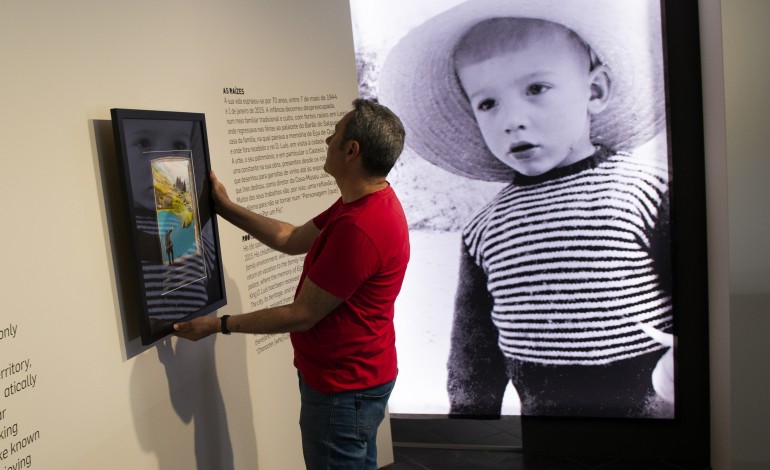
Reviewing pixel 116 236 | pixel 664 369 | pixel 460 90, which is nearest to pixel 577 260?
pixel 664 369

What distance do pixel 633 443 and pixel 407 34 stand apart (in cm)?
262

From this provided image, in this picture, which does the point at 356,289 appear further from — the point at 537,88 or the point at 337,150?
the point at 537,88

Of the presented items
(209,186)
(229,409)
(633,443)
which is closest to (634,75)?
(633,443)

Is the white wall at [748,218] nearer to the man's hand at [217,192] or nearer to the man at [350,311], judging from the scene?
the man at [350,311]

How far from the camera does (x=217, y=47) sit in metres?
2.96

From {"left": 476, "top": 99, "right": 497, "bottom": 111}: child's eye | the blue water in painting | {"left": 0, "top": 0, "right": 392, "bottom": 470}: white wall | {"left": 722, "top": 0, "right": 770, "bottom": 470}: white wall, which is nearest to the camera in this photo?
{"left": 0, "top": 0, "right": 392, "bottom": 470}: white wall

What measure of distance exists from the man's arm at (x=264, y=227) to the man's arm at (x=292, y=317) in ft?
1.60

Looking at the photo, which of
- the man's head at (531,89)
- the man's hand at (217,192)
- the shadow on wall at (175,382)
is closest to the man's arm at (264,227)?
the man's hand at (217,192)

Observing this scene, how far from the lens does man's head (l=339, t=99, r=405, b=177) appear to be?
261cm

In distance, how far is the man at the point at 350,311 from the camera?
8.18 feet

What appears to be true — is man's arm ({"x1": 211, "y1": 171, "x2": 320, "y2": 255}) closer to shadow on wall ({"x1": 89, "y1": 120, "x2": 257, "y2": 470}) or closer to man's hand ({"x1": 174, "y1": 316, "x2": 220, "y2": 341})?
shadow on wall ({"x1": 89, "y1": 120, "x2": 257, "y2": 470})

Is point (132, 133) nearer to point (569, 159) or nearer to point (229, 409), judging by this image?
point (229, 409)

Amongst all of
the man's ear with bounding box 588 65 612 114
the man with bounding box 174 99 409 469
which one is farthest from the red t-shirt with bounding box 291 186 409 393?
the man's ear with bounding box 588 65 612 114

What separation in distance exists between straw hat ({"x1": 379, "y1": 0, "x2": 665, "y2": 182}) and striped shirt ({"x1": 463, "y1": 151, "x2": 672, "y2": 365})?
19cm
